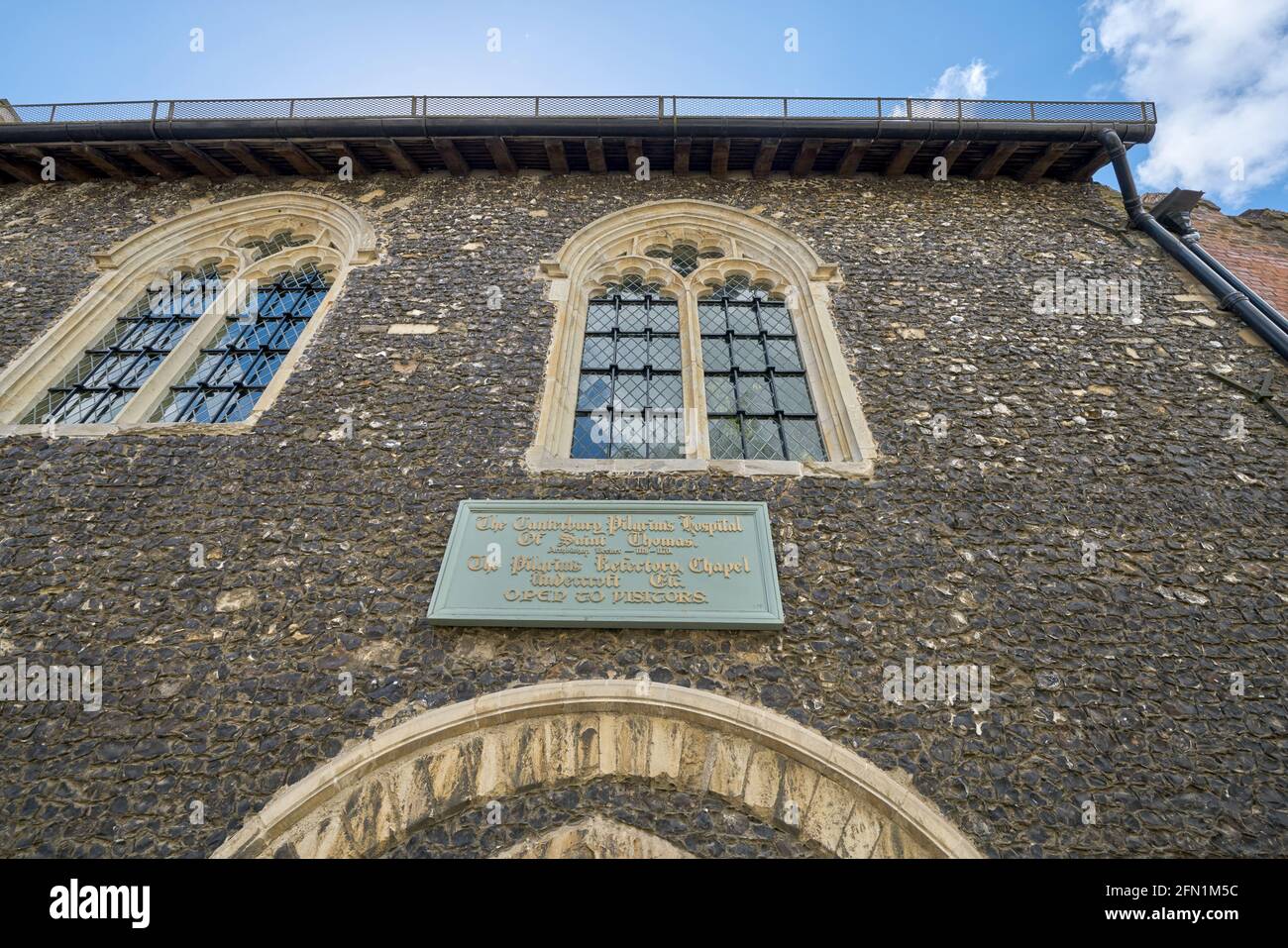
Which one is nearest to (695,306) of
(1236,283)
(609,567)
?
(609,567)

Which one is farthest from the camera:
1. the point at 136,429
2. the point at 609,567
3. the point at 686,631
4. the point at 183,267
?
the point at 183,267

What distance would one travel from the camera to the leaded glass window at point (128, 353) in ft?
17.3

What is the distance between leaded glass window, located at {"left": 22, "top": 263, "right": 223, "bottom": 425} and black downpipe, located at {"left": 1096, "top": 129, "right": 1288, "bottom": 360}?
30.3 ft

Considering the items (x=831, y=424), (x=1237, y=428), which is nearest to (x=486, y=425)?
(x=831, y=424)

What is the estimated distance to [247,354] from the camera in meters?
→ 5.69

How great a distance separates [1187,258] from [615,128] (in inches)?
225

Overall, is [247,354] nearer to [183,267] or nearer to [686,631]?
[183,267]

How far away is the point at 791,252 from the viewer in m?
6.32

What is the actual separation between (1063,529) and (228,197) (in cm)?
861

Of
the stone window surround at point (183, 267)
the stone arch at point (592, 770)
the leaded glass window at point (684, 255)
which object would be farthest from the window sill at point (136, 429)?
the leaded glass window at point (684, 255)

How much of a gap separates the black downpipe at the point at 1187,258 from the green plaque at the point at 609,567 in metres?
4.59

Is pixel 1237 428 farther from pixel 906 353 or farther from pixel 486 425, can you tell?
pixel 486 425

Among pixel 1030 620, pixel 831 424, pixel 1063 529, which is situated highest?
pixel 831 424
